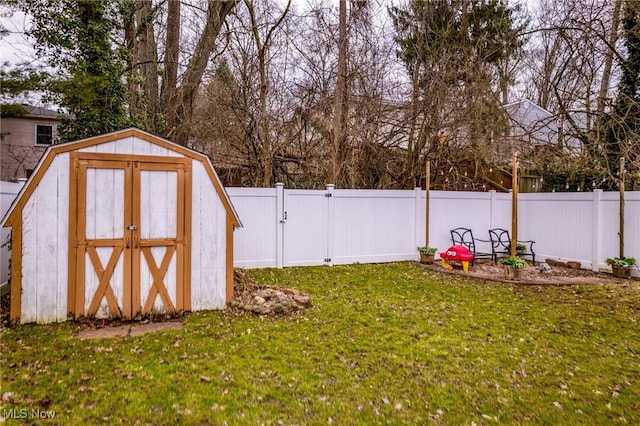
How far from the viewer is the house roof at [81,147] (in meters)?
3.95

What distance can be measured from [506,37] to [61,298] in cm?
1146

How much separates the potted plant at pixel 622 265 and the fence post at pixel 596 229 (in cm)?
40

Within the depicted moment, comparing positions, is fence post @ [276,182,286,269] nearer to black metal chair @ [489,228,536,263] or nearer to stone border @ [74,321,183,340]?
stone border @ [74,321,183,340]

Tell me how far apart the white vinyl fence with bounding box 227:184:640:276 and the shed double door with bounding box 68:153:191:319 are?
2381mm

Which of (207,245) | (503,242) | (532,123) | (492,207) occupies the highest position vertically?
(532,123)

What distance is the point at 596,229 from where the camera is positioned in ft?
23.9

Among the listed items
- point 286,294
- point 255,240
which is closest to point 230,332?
point 286,294

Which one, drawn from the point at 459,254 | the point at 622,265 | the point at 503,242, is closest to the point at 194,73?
the point at 459,254

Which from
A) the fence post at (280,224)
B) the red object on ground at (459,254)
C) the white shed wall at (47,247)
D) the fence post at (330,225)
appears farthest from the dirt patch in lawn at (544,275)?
the white shed wall at (47,247)

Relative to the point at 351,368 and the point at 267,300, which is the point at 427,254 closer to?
the point at 267,300

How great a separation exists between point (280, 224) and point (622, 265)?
6195 mm

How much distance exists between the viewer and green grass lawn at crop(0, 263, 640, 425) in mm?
2555

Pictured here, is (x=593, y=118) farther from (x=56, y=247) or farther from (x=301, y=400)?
(x=56, y=247)

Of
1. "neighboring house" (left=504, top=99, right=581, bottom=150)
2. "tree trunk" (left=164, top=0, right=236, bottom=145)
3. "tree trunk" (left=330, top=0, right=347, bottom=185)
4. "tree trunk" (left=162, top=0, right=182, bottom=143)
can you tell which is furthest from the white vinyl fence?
"tree trunk" (left=162, top=0, right=182, bottom=143)
